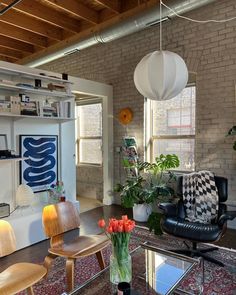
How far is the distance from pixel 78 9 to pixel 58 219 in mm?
3707

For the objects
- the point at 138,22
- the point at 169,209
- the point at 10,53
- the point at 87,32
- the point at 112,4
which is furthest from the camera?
the point at 10,53

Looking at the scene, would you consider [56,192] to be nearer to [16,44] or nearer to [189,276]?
[189,276]

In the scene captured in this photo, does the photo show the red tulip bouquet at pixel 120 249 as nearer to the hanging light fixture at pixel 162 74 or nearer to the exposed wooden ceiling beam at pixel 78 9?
the hanging light fixture at pixel 162 74

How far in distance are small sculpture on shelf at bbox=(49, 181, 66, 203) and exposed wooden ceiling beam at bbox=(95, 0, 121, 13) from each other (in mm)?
3063

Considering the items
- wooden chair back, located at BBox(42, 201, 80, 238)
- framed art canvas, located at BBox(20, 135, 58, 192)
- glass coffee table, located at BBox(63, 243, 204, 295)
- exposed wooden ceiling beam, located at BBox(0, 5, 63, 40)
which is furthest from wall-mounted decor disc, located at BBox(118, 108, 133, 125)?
glass coffee table, located at BBox(63, 243, 204, 295)

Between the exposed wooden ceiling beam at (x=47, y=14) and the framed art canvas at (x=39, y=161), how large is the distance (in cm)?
211

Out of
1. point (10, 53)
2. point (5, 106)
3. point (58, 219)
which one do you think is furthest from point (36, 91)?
point (10, 53)

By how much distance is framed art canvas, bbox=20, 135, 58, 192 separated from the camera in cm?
370

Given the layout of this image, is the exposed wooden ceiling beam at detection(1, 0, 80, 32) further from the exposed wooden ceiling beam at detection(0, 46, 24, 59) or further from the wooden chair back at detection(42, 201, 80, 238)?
the wooden chair back at detection(42, 201, 80, 238)

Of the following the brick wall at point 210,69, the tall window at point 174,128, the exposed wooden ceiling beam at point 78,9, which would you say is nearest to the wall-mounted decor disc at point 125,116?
the brick wall at point 210,69

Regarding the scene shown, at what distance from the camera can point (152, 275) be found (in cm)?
193

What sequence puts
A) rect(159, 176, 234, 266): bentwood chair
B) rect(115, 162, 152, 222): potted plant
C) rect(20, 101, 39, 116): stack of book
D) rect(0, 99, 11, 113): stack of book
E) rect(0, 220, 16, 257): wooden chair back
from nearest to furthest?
rect(0, 220, 16, 257): wooden chair back
rect(159, 176, 234, 266): bentwood chair
rect(0, 99, 11, 113): stack of book
rect(20, 101, 39, 116): stack of book
rect(115, 162, 152, 222): potted plant

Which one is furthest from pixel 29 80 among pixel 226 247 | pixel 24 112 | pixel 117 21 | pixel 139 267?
pixel 226 247

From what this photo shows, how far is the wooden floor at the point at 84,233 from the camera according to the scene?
9.53 ft
